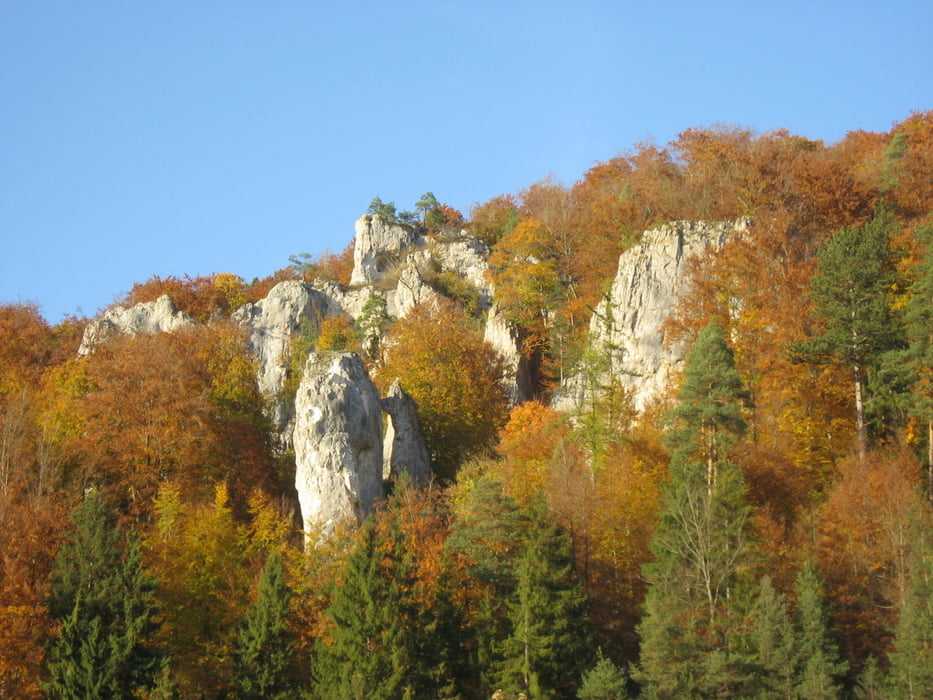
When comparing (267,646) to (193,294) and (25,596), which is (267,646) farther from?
(193,294)

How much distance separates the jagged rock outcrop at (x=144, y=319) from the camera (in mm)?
52000

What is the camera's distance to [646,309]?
41344 millimetres

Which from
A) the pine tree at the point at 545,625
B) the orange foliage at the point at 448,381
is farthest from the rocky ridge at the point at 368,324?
the pine tree at the point at 545,625

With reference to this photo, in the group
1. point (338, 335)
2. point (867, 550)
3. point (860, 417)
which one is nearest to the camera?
point (867, 550)

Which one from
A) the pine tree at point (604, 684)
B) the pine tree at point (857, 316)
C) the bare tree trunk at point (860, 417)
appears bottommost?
the pine tree at point (604, 684)

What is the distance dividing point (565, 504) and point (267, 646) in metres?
9.03

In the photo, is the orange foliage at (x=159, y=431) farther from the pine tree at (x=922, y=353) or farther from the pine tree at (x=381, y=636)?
the pine tree at (x=922, y=353)

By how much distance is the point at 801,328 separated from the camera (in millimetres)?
36281

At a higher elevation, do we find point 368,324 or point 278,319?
point 278,319

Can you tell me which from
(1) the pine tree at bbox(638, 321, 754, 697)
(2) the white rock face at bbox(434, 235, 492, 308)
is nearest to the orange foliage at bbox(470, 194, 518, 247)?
(2) the white rock face at bbox(434, 235, 492, 308)

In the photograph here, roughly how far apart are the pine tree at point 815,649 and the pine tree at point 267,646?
41.4ft

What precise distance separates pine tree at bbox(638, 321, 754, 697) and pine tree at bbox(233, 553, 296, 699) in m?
9.08

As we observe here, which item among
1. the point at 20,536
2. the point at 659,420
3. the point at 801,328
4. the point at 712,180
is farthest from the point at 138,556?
the point at 712,180

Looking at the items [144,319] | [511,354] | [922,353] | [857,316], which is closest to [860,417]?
[922,353]
